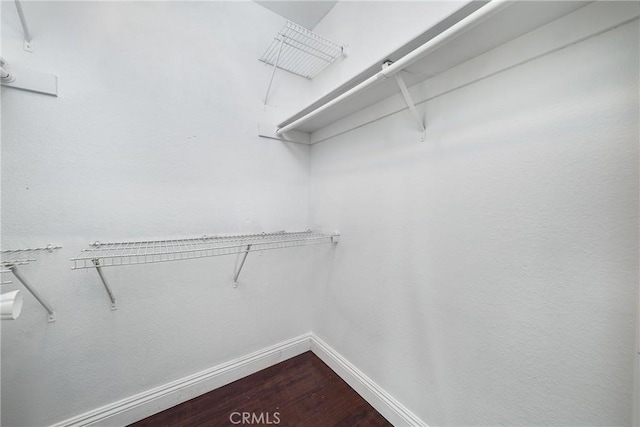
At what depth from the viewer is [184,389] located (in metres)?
1.42

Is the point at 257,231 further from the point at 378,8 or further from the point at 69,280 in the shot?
the point at 378,8

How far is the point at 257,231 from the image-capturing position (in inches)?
67.1

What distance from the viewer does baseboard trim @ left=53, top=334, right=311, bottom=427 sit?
1.21 m

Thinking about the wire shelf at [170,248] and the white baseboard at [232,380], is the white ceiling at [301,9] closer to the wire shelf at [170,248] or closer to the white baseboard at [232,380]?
the wire shelf at [170,248]

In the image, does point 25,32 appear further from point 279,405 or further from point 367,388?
point 367,388

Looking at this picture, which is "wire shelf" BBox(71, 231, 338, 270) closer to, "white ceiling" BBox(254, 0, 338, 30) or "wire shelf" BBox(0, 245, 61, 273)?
"wire shelf" BBox(0, 245, 61, 273)

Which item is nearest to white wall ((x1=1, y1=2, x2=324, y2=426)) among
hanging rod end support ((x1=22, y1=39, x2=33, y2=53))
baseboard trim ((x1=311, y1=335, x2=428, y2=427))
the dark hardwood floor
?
hanging rod end support ((x1=22, y1=39, x2=33, y2=53))

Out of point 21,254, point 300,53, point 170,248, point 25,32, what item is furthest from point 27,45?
point 300,53

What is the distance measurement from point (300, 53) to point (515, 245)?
1788 millimetres

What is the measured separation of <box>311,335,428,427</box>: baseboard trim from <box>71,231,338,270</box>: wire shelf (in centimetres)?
84

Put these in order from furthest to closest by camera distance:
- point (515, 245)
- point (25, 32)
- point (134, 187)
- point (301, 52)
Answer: point (301, 52)
point (134, 187)
point (25, 32)
point (515, 245)

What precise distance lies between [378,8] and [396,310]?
181 cm

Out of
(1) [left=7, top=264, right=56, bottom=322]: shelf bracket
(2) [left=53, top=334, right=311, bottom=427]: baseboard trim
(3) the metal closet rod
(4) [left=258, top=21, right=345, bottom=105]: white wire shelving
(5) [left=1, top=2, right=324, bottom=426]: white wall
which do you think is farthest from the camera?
(4) [left=258, top=21, right=345, bottom=105]: white wire shelving

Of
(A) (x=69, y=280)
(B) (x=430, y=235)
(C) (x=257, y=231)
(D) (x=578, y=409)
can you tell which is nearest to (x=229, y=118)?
(C) (x=257, y=231)
